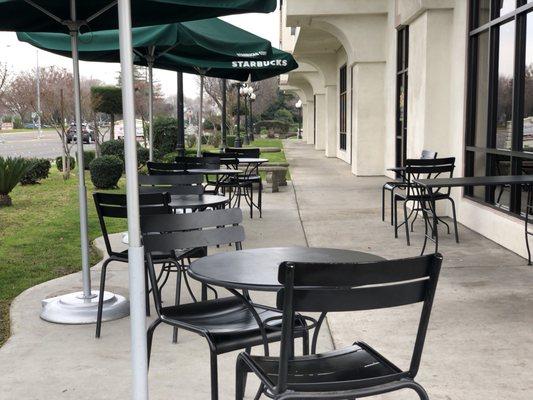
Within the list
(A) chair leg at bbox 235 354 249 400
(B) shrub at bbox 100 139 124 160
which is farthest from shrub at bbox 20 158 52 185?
(A) chair leg at bbox 235 354 249 400

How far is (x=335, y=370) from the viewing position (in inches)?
103

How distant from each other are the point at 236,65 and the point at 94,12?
422cm

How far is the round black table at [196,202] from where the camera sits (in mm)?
5926

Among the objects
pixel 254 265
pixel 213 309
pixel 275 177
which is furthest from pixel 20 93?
pixel 254 265

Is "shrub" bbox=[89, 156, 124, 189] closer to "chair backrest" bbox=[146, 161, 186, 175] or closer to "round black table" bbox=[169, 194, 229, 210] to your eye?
"chair backrest" bbox=[146, 161, 186, 175]

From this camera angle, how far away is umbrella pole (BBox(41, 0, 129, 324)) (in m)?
5.18

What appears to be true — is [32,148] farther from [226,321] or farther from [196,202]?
[226,321]

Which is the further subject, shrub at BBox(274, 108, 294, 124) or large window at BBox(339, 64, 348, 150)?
shrub at BBox(274, 108, 294, 124)

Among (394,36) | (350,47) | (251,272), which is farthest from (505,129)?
(350,47)

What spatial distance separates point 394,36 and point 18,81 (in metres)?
17.5

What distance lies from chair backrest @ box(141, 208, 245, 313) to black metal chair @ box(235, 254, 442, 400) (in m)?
1.12

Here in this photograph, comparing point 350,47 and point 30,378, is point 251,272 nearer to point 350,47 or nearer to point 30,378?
point 30,378

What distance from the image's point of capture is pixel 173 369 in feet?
13.6

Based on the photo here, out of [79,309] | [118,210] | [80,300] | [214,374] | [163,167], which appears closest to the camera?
[214,374]
